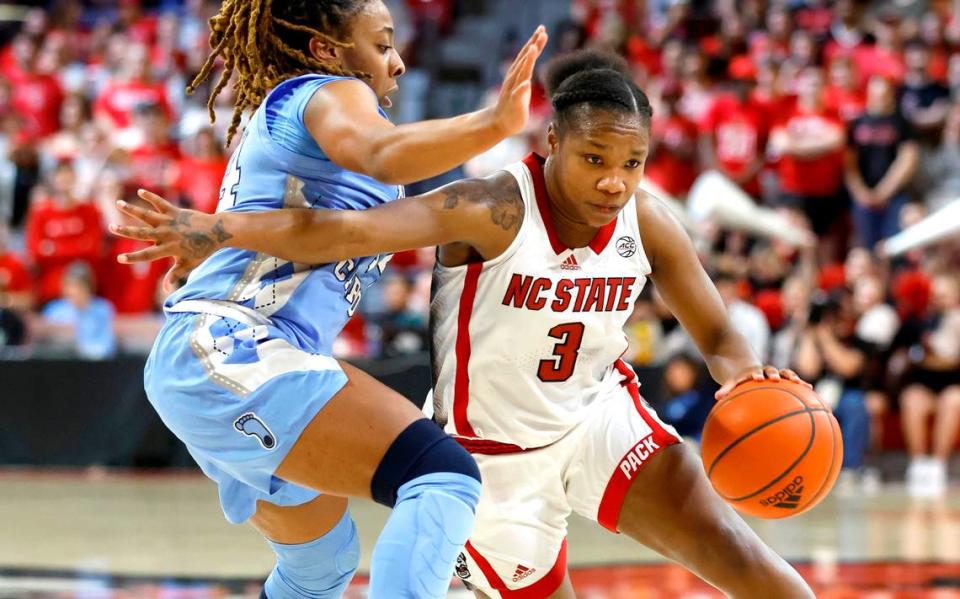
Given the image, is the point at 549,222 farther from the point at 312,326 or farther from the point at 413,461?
the point at 413,461

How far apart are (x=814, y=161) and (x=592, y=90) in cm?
792

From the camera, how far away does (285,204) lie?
3.30m

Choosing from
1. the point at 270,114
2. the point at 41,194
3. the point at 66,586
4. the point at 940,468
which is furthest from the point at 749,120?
the point at 270,114

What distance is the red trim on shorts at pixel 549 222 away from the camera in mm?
3734

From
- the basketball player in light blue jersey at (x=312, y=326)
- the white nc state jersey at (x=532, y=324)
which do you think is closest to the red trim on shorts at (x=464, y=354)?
the white nc state jersey at (x=532, y=324)

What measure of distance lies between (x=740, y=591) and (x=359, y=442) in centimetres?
121

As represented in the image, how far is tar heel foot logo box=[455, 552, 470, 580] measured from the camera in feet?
12.9

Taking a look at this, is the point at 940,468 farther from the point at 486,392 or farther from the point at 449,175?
the point at 486,392

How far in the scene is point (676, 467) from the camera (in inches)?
149

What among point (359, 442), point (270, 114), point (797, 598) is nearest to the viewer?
point (359, 442)

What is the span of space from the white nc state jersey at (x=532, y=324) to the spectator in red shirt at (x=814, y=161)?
7530mm

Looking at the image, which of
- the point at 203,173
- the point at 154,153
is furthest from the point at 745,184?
the point at 154,153

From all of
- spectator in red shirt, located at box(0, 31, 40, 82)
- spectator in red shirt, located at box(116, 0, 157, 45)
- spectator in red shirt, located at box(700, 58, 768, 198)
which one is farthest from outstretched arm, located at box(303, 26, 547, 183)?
spectator in red shirt, located at box(116, 0, 157, 45)

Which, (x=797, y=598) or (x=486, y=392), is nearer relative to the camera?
(x=797, y=598)
